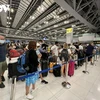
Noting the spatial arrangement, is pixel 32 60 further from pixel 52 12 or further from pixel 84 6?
pixel 52 12

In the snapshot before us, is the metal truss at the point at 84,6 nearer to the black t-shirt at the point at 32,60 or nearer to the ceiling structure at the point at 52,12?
the ceiling structure at the point at 52,12

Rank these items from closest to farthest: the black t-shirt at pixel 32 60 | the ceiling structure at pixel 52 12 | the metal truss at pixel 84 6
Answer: the black t-shirt at pixel 32 60, the metal truss at pixel 84 6, the ceiling structure at pixel 52 12

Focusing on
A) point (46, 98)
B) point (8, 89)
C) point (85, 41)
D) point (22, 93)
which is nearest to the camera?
point (46, 98)

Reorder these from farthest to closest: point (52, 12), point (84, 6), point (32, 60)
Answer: point (52, 12), point (84, 6), point (32, 60)

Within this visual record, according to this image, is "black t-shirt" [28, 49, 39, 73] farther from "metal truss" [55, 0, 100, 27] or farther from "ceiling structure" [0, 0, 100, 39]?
"metal truss" [55, 0, 100, 27]

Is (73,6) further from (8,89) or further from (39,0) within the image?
(8,89)

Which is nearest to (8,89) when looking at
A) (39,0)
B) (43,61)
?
(43,61)

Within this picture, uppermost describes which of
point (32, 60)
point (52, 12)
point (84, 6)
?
point (52, 12)

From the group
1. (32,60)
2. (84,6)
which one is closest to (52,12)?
(84,6)

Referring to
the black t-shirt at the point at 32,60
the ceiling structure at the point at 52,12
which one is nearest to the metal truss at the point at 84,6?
the ceiling structure at the point at 52,12

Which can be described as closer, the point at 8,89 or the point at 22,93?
the point at 22,93

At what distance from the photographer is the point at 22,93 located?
2088mm

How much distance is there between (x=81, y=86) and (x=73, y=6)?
458 cm

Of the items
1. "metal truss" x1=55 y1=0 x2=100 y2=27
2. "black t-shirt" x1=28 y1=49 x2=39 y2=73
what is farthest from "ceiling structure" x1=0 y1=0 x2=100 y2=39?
"black t-shirt" x1=28 y1=49 x2=39 y2=73
